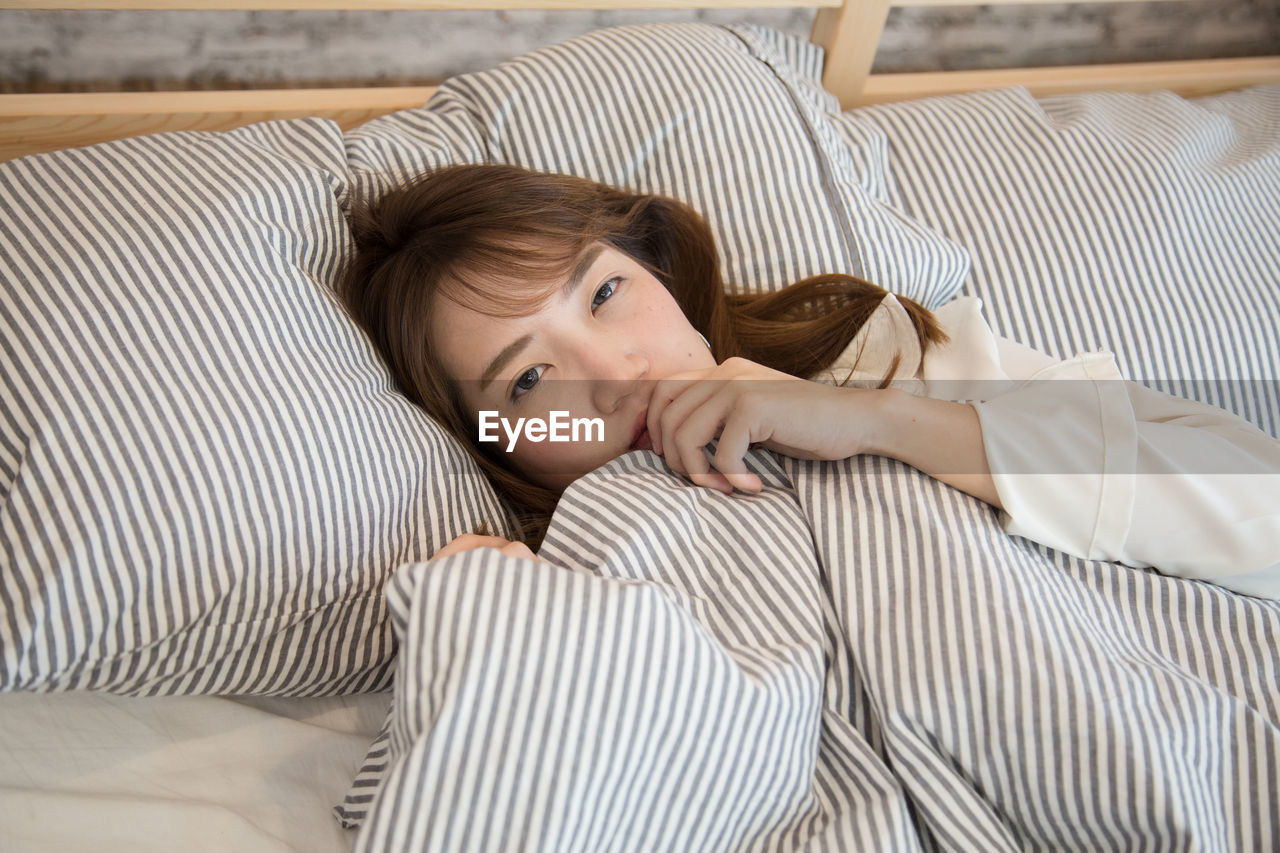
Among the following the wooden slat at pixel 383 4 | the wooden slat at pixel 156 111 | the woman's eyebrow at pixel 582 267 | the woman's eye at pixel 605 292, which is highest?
the wooden slat at pixel 383 4

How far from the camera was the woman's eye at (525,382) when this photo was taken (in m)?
0.94

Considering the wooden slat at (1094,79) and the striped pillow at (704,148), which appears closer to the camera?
the striped pillow at (704,148)

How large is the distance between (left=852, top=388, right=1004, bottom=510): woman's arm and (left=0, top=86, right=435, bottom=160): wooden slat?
87 cm

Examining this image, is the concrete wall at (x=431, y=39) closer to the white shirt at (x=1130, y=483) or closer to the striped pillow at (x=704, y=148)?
the striped pillow at (x=704, y=148)

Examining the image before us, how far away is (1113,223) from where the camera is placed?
1230mm

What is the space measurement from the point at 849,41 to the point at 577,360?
82 cm

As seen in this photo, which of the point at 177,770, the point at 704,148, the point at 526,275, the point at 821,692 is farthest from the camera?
the point at 704,148

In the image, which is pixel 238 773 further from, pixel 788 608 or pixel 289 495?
pixel 788 608

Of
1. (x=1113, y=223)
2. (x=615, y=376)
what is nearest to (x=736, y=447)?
(x=615, y=376)

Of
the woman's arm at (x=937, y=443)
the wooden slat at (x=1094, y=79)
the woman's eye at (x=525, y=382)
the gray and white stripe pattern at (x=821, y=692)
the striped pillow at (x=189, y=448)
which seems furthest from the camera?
the wooden slat at (x=1094, y=79)

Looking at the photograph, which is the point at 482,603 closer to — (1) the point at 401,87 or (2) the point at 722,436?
(2) the point at 722,436

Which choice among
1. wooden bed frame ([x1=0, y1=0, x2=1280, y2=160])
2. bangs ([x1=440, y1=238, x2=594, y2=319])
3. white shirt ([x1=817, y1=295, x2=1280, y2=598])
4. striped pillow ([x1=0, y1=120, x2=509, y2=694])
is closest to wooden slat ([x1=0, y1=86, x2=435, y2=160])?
wooden bed frame ([x1=0, y1=0, x2=1280, y2=160])

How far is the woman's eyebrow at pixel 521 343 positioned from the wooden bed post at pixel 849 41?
2.23 ft

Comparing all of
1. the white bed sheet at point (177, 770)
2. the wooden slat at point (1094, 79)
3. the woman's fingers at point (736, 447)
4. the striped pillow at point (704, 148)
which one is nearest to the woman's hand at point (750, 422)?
the woman's fingers at point (736, 447)
